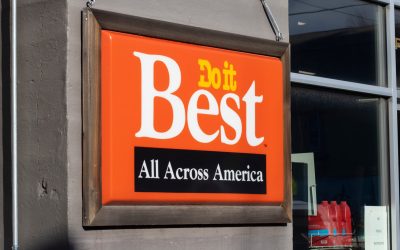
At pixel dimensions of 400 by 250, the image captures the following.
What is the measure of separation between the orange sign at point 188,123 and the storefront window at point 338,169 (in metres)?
0.98

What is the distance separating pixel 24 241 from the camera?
619cm

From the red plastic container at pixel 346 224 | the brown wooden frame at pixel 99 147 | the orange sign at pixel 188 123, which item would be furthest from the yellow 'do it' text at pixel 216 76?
the red plastic container at pixel 346 224

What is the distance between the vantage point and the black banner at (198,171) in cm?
650

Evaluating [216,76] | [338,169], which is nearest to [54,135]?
[216,76]

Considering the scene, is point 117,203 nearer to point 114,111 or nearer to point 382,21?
point 114,111

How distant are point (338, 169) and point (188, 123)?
255 centimetres

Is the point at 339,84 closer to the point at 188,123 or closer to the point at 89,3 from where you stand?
the point at 188,123

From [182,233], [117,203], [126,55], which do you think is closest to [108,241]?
[117,203]

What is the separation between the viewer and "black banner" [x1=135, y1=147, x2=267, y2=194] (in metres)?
6.50

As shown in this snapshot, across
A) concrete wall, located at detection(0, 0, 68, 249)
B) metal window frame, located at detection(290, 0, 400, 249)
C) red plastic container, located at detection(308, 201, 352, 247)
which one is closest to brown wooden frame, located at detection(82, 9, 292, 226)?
concrete wall, located at detection(0, 0, 68, 249)

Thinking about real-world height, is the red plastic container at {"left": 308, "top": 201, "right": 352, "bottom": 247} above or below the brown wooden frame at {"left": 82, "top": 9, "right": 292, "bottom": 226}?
below

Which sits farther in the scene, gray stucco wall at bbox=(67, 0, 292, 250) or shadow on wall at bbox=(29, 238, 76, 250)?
gray stucco wall at bbox=(67, 0, 292, 250)

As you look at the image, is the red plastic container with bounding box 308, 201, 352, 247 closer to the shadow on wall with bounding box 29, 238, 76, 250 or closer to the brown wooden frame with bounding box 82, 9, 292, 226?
the brown wooden frame with bounding box 82, 9, 292, 226

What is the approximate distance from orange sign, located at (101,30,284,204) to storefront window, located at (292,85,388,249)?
0.98 m
